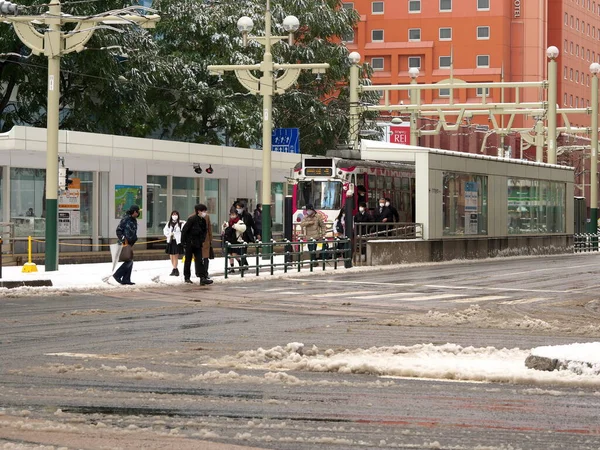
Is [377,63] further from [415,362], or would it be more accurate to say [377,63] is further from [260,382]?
[260,382]

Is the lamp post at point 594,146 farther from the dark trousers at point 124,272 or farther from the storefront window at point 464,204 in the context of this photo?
the dark trousers at point 124,272

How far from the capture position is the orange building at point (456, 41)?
120 m

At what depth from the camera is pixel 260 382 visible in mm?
11750

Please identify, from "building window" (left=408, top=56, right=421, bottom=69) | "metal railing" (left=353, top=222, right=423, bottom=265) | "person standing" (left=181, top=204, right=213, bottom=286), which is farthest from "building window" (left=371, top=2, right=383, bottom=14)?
"person standing" (left=181, top=204, right=213, bottom=286)

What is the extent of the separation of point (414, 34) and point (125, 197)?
268ft

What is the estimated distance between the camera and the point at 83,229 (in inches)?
1698

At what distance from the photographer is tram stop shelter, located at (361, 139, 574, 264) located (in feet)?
141

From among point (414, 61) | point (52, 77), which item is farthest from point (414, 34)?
point (52, 77)

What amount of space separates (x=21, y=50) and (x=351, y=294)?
86.6 ft

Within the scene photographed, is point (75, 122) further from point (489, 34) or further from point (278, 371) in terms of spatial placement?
point (489, 34)

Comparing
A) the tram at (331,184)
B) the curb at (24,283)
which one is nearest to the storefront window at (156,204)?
the tram at (331,184)

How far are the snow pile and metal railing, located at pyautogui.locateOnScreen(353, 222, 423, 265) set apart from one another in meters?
25.2

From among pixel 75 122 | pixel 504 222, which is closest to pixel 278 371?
pixel 504 222

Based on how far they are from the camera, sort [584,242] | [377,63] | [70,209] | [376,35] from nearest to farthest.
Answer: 1. [70,209]
2. [584,242]
3. [377,63]
4. [376,35]
